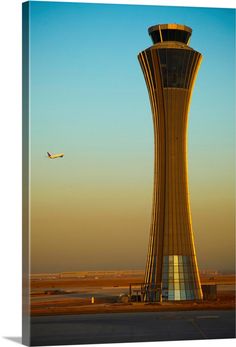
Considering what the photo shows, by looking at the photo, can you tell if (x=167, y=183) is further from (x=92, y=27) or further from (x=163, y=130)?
(x=92, y=27)

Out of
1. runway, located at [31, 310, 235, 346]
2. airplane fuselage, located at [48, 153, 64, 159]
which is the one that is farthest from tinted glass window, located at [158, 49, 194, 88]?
runway, located at [31, 310, 235, 346]

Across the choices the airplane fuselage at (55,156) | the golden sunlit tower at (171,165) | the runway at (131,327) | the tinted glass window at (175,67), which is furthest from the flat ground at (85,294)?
the tinted glass window at (175,67)

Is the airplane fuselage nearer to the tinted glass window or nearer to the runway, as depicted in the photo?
the runway

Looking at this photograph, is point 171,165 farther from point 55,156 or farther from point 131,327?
point 131,327

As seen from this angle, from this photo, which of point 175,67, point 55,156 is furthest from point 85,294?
point 175,67

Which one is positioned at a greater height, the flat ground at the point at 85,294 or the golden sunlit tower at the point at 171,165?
the golden sunlit tower at the point at 171,165

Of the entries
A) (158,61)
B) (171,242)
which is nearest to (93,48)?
(158,61)

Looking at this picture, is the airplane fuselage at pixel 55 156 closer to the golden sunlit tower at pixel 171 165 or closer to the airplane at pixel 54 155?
the airplane at pixel 54 155
